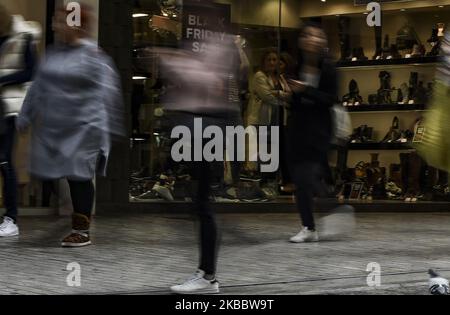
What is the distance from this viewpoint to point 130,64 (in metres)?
11.7

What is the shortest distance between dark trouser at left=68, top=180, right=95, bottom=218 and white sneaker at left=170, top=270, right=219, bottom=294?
7.18ft

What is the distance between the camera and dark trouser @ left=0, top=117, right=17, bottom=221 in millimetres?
8688

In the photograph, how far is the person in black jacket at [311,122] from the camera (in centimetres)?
881

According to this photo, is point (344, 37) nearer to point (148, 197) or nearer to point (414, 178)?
point (414, 178)

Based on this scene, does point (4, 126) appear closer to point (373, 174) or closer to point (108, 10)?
point (108, 10)

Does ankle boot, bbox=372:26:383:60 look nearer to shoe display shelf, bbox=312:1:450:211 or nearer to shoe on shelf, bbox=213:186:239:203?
shoe display shelf, bbox=312:1:450:211

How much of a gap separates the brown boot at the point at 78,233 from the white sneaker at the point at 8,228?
837 mm

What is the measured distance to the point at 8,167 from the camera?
873 centimetres

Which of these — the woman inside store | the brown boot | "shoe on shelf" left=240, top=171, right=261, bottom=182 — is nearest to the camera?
the brown boot

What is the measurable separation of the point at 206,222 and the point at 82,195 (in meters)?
2.27
